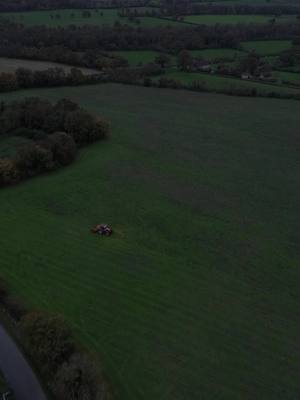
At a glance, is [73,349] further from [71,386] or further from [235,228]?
[235,228]

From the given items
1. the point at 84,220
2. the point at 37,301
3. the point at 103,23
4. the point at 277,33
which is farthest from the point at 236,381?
the point at 103,23

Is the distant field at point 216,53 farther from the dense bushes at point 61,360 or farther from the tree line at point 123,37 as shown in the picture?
the dense bushes at point 61,360

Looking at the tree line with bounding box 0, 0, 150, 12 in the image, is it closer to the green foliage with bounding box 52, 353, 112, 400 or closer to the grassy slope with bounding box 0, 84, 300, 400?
the grassy slope with bounding box 0, 84, 300, 400

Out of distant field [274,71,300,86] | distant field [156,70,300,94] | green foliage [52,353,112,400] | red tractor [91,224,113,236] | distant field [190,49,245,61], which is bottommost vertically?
distant field [274,71,300,86]

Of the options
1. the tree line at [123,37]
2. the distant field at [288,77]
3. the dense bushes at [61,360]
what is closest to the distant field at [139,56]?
the tree line at [123,37]

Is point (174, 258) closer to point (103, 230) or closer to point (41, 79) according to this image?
point (103, 230)

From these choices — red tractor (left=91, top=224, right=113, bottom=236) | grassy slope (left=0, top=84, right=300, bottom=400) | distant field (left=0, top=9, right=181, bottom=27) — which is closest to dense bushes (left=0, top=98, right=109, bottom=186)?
grassy slope (left=0, top=84, right=300, bottom=400)
